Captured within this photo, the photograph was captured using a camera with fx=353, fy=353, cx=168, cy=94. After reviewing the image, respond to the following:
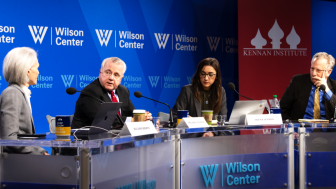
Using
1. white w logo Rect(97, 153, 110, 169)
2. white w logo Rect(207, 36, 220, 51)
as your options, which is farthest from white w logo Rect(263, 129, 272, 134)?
white w logo Rect(207, 36, 220, 51)

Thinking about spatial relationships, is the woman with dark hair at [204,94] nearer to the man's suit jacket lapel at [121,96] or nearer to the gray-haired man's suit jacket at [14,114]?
the man's suit jacket lapel at [121,96]

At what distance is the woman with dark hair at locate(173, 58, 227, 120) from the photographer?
347 centimetres

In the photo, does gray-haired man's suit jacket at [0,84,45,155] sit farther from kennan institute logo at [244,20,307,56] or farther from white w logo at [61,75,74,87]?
kennan institute logo at [244,20,307,56]

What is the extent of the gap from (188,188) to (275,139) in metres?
0.78

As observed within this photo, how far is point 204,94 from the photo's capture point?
3.56 meters

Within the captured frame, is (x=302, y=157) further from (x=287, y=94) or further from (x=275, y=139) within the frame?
(x=287, y=94)

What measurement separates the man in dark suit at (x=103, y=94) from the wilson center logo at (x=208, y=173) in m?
Result: 0.83

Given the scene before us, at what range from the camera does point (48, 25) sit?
4.52 meters

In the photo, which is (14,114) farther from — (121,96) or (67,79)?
(67,79)

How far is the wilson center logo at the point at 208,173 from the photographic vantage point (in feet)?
7.49

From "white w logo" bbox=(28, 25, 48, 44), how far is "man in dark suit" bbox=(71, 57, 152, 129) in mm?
1781

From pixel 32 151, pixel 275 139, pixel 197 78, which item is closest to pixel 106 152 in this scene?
pixel 32 151

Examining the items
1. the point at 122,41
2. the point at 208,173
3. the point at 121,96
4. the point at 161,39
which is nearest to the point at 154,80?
the point at 161,39

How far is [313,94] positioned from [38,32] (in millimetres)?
3321
